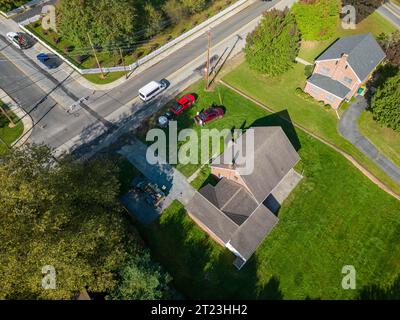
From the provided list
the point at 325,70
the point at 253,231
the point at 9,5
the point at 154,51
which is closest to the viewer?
the point at 253,231

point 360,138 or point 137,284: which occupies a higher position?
point 360,138

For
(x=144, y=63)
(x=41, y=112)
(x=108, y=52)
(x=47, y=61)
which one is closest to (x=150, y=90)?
(x=144, y=63)

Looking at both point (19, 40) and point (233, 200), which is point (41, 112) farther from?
point (233, 200)

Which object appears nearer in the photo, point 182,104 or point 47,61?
point 182,104

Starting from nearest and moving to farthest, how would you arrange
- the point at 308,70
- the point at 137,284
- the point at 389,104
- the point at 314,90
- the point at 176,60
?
the point at 137,284
the point at 389,104
the point at 314,90
the point at 308,70
the point at 176,60

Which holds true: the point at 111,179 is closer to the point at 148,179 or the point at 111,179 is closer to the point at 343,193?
the point at 148,179

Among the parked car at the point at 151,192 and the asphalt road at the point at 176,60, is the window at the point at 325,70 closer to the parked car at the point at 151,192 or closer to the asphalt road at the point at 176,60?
the asphalt road at the point at 176,60
